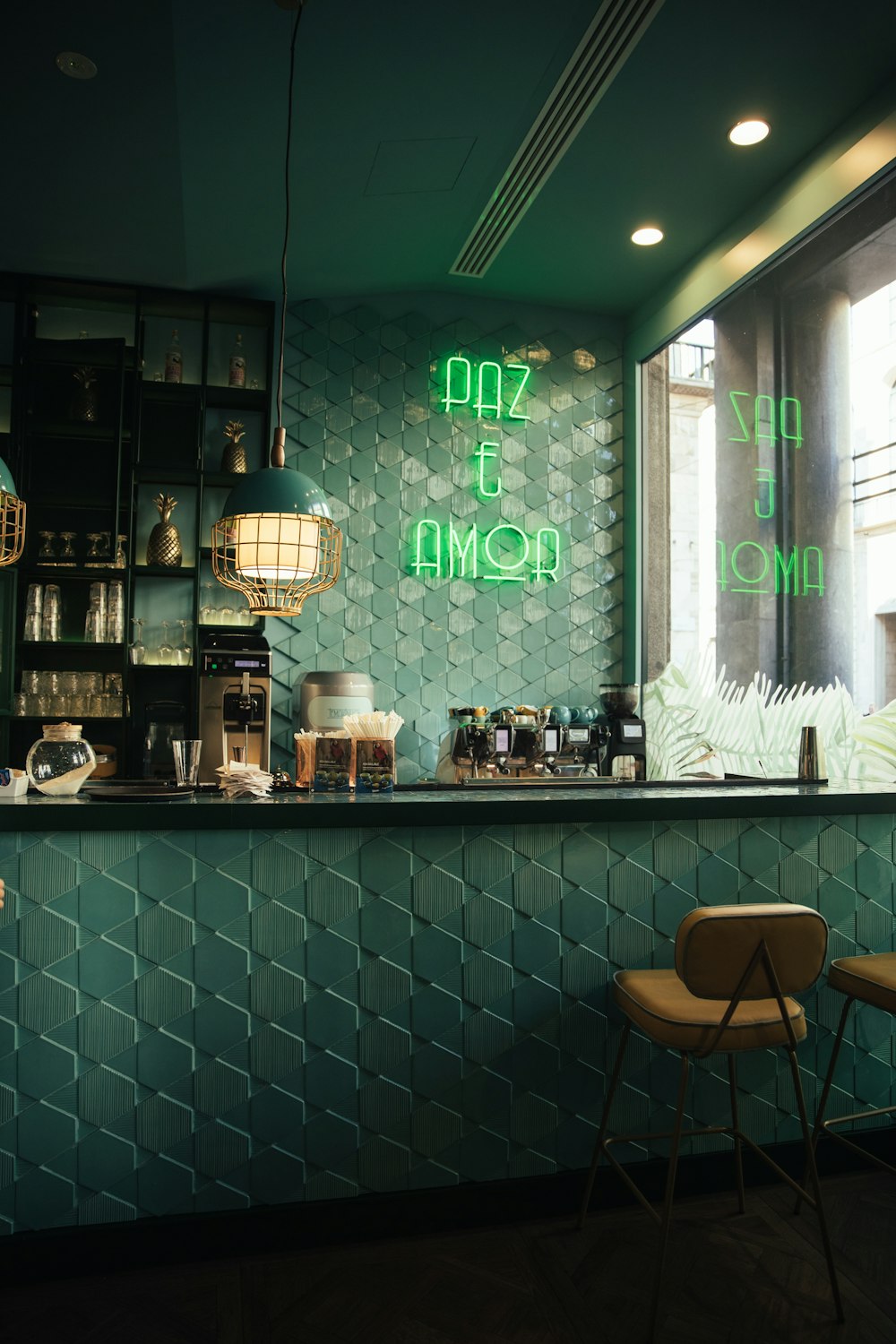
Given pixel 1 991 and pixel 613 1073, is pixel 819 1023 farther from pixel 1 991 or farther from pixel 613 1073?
pixel 1 991

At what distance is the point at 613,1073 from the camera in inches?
90.7

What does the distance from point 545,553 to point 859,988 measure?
362 centimetres

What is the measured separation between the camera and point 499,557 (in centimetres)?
554

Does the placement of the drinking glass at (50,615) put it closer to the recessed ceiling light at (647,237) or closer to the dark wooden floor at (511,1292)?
the dark wooden floor at (511,1292)

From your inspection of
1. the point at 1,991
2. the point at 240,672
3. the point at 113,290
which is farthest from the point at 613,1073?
the point at 113,290


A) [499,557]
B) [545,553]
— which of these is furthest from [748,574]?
[499,557]

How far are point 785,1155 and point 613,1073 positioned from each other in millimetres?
770

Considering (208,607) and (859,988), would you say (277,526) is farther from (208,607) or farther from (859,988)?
(208,607)

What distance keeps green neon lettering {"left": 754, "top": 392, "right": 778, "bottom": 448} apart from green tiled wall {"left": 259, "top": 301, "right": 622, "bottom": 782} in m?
1.35

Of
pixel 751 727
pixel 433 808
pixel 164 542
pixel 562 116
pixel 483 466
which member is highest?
pixel 562 116

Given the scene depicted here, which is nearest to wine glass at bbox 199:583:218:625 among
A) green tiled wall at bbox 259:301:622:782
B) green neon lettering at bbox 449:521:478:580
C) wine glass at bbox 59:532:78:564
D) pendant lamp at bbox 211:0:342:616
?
green tiled wall at bbox 259:301:622:782

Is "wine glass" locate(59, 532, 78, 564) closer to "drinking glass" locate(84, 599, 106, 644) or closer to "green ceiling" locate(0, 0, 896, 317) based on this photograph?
"drinking glass" locate(84, 599, 106, 644)

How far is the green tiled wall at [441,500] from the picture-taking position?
5285mm

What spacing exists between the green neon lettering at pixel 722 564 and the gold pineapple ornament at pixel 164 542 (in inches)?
115
